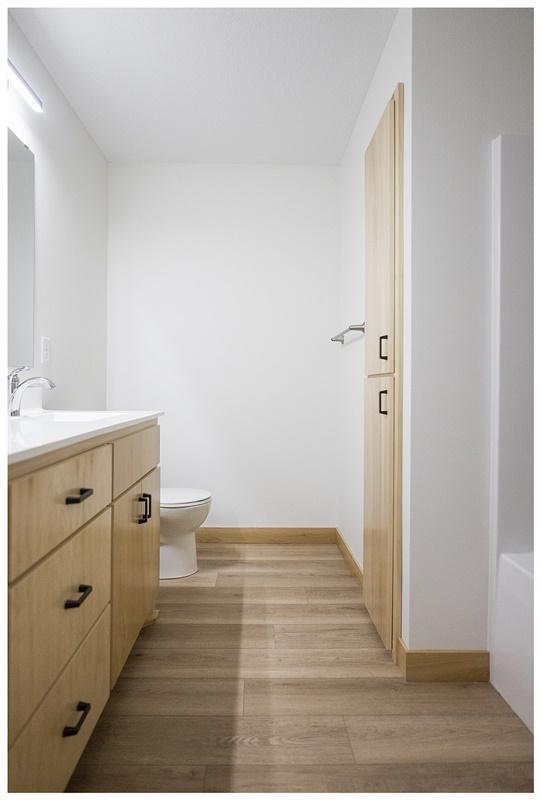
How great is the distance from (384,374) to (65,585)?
1.31 m

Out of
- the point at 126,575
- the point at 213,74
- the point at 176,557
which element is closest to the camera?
the point at 126,575

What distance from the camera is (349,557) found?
108 inches

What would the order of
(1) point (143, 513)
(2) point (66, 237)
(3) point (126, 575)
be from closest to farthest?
(3) point (126, 575)
(1) point (143, 513)
(2) point (66, 237)

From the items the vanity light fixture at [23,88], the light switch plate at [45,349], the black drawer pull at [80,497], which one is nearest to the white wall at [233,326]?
the light switch plate at [45,349]

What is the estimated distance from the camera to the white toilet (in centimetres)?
244

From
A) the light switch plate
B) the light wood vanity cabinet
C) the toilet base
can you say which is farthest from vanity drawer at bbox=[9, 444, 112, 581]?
the toilet base

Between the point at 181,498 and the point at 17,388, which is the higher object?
the point at 17,388

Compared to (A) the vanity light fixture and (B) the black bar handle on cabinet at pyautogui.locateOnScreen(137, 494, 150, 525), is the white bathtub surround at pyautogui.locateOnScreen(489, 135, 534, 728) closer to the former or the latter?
(B) the black bar handle on cabinet at pyautogui.locateOnScreen(137, 494, 150, 525)

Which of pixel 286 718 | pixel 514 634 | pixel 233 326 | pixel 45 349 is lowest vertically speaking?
pixel 286 718

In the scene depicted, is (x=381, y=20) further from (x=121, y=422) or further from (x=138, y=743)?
(x=138, y=743)

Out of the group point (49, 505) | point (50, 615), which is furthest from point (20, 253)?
point (50, 615)

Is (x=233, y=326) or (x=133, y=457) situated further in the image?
(x=233, y=326)

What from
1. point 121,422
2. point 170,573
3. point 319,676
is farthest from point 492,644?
point 170,573

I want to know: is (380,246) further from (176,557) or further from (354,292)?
(176,557)
